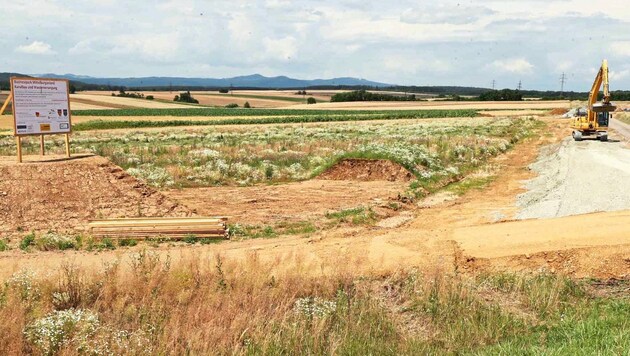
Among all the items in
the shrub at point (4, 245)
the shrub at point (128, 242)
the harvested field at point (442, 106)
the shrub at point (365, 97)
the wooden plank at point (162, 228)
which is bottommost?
the shrub at point (128, 242)

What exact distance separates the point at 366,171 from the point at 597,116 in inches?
897

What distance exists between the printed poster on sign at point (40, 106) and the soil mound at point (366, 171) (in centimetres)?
1198

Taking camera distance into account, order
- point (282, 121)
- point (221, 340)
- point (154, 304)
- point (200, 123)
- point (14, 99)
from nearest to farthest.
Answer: point (221, 340)
point (154, 304)
point (14, 99)
point (200, 123)
point (282, 121)

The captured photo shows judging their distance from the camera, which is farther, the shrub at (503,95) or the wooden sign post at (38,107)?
the shrub at (503,95)

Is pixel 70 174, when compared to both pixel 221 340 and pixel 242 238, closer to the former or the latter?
pixel 242 238

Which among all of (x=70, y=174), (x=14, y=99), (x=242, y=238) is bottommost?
(x=242, y=238)

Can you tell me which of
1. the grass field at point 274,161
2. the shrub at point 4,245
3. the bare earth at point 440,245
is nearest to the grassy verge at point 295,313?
the bare earth at point 440,245

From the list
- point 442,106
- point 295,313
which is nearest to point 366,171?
point 295,313

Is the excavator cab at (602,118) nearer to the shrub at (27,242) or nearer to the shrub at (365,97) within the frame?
the shrub at (27,242)

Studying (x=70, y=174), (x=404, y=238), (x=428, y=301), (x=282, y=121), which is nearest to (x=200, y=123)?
(x=282, y=121)

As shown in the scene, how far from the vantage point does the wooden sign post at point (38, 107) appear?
20.1m

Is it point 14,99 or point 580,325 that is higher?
point 14,99

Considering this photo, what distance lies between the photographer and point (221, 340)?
902 centimetres

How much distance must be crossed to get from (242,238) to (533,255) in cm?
777
